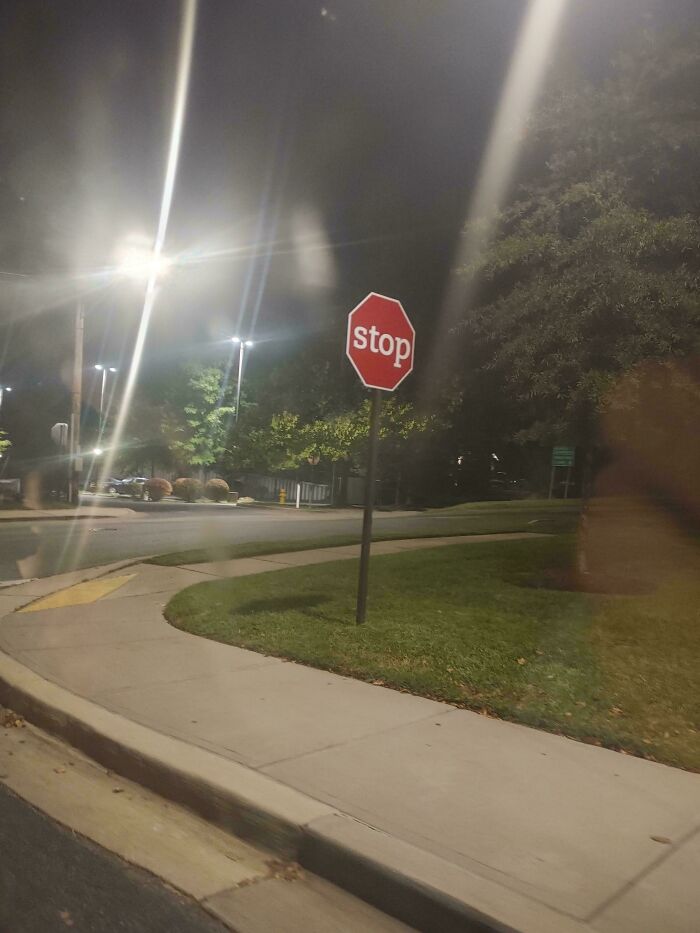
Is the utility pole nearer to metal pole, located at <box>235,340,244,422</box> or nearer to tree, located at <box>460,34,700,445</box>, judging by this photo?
metal pole, located at <box>235,340,244,422</box>

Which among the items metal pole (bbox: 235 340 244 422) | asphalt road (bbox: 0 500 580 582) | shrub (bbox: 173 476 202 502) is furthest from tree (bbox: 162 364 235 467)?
asphalt road (bbox: 0 500 580 582)

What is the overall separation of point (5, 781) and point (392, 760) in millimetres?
2090

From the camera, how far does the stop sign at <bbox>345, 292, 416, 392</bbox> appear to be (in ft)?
23.6

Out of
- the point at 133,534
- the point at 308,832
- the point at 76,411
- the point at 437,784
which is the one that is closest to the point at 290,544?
the point at 133,534

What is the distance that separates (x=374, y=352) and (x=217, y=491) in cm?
3409

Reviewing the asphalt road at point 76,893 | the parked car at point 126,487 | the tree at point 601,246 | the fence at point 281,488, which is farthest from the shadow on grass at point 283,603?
the fence at point 281,488

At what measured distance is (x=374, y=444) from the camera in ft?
25.0

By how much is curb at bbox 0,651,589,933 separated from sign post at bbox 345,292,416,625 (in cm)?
305

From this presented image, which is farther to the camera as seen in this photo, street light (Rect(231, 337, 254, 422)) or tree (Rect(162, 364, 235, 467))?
tree (Rect(162, 364, 235, 467))

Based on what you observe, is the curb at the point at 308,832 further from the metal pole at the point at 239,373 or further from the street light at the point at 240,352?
the street light at the point at 240,352

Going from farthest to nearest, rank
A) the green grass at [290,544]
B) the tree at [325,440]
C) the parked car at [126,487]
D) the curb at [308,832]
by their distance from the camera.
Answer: the parked car at [126,487], the tree at [325,440], the green grass at [290,544], the curb at [308,832]

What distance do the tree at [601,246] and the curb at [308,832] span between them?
20.6 ft

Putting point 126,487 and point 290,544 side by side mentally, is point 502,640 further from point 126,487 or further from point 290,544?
point 126,487

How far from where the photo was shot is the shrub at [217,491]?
40594mm
